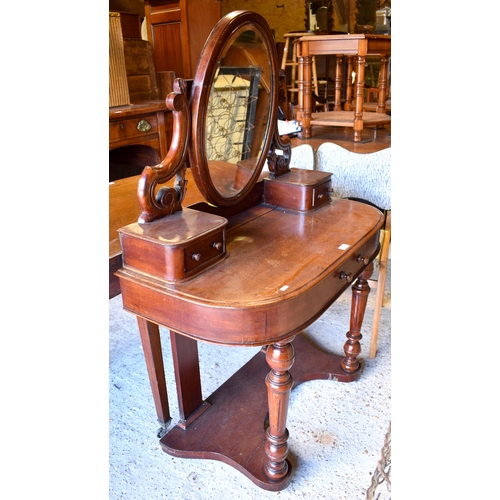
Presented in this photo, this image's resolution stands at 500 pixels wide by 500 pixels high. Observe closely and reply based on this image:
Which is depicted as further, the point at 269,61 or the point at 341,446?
the point at 341,446

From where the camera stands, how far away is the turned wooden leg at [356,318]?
1681mm

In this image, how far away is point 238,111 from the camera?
4.15 ft

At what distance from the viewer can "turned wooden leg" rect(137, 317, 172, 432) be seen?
4.50ft

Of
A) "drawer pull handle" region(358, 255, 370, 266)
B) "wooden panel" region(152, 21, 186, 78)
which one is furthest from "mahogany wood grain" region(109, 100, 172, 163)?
"drawer pull handle" region(358, 255, 370, 266)

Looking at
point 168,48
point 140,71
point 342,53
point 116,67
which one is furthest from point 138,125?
point 342,53

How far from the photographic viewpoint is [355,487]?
1.35m

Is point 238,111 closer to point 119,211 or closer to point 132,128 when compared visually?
point 119,211

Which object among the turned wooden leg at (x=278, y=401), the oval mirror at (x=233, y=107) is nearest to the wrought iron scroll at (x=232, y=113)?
the oval mirror at (x=233, y=107)

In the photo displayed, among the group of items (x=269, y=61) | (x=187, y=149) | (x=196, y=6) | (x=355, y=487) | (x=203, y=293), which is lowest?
(x=355, y=487)

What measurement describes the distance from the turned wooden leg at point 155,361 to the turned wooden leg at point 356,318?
741mm

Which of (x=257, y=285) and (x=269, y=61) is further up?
(x=269, y=61)
